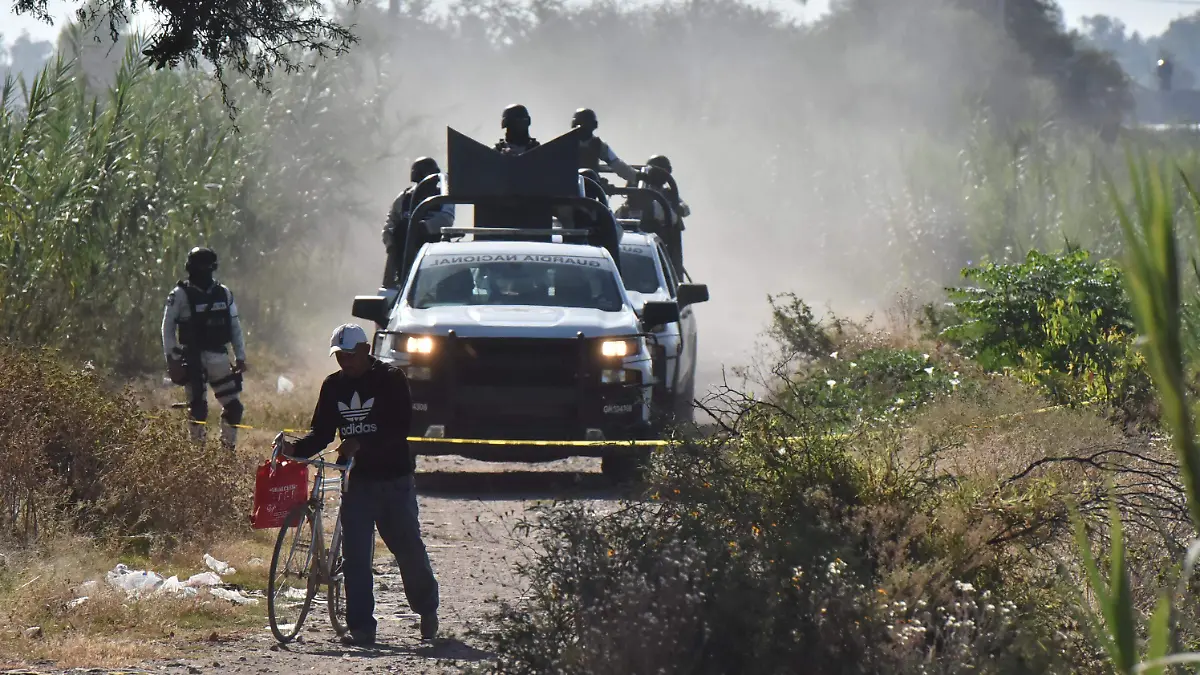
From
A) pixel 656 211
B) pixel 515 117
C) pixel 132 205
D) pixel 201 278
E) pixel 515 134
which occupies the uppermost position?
pixel 515 117

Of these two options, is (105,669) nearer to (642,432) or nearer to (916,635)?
(916,635)

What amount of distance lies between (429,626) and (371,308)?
5.49 metres

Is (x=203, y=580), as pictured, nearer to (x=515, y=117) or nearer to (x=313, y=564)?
(x=313, y=564)

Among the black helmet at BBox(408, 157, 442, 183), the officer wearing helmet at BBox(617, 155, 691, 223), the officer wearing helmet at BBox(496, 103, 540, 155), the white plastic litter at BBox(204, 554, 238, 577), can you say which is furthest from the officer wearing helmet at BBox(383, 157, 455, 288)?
the white plastic litter at BBox(204, 554, 238, 577)

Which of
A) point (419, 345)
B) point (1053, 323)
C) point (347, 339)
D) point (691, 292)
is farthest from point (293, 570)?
point (1053, 323)

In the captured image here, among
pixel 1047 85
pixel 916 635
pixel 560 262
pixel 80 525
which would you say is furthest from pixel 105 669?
pixel 1047 85

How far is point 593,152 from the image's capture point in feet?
56.3

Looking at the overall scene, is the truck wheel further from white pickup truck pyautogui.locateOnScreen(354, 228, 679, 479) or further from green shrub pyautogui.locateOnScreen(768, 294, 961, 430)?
green shrub pyautogui.locateOnScreen(768, 294, 961, 430)

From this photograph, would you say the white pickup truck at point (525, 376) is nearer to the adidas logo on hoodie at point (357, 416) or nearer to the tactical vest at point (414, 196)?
the tactical vest at point (414, 196)

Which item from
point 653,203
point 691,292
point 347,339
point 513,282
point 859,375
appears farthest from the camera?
point 653,203

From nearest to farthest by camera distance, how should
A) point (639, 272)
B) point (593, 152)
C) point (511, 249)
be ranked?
1. point (511, 249)
2. point (639, 272)
3. point (593, 152)

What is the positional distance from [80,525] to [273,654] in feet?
8.05

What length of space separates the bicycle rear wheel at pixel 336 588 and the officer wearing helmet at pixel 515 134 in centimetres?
750

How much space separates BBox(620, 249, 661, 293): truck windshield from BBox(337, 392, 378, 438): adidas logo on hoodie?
8.02 meters
